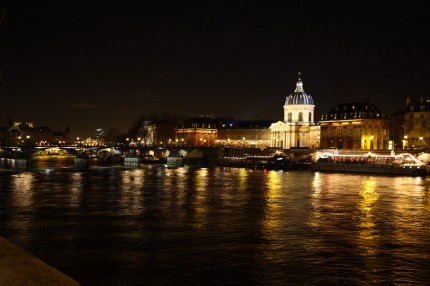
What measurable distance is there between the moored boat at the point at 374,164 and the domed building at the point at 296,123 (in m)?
57.3

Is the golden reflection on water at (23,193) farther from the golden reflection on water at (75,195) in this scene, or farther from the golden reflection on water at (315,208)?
the golden reflection on water at (315,208)

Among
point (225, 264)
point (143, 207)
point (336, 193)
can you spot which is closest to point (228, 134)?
point (336, 193)

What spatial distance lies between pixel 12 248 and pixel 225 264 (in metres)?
8.90

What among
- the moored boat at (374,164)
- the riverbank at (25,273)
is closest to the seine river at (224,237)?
the riverbank at (25,273)

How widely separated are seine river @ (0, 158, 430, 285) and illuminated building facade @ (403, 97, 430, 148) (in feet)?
237

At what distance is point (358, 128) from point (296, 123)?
27702 mm

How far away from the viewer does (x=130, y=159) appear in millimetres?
113562

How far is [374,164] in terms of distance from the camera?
89.9m

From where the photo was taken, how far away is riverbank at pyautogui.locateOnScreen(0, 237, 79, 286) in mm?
10875

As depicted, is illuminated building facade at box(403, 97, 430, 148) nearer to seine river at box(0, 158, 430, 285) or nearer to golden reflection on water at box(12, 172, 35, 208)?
seine river at box(0, 158, 430, 285)

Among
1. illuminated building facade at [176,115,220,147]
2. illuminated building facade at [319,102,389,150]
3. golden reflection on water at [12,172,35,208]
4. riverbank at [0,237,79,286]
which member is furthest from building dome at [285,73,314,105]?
riverbank at [0,237,79,286]

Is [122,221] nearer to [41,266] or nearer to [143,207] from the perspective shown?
[143,207]

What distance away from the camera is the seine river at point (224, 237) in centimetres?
1944

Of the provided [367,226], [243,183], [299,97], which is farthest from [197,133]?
[367,226]
